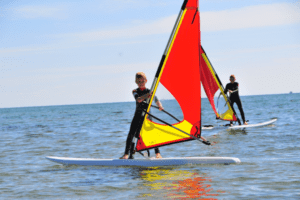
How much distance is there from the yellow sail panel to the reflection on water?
56cm

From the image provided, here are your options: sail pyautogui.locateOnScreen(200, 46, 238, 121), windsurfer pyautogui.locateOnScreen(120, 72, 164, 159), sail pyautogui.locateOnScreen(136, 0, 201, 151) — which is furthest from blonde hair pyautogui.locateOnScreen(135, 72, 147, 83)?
sail pyautogui.locateOnScreen(200, 46, 238, 121)

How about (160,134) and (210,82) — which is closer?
(160,134)

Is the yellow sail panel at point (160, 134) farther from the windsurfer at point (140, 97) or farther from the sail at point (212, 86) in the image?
the sail at point (212, 86)

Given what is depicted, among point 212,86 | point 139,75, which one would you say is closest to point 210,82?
point 212,86

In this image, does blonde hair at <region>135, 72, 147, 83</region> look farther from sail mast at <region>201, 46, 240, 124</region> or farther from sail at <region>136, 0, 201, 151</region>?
sail mast at <region>201, 46, 240, 124</region>

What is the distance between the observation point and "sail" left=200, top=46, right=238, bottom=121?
51.7 feet

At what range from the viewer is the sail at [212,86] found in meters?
15.8

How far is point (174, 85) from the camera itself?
8078 millimetres

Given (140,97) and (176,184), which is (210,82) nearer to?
(140,97)

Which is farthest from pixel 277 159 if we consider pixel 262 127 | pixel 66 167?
pixel 262 127

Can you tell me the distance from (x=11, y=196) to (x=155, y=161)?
9.93 ft

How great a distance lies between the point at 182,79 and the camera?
812 centimetres

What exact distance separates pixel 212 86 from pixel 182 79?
8393mm

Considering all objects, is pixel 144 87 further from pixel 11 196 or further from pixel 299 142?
pixel 299 142
